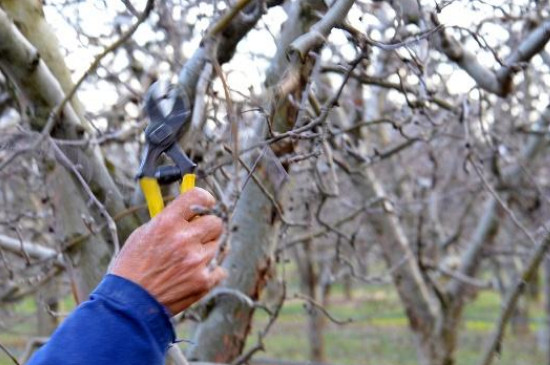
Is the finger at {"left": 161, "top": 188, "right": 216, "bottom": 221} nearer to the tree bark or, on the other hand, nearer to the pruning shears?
the pruning shears

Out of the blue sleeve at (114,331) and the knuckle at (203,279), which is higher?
the knuckle at (203,279)

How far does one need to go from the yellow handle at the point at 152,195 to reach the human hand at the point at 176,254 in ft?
0.51

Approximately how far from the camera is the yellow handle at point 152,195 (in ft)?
6.10

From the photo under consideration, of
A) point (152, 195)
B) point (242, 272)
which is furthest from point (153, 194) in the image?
point (242, 272)

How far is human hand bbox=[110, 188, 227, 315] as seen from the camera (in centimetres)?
165

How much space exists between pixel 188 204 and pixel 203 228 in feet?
0.19

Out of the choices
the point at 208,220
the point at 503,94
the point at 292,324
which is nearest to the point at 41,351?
the point at 208,220

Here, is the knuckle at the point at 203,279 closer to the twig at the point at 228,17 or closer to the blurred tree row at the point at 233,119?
the blurred tree row at the point at 233,119

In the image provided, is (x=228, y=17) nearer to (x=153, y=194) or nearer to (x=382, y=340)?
(x=153, y=194)

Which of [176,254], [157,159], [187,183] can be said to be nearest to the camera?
[176,254]

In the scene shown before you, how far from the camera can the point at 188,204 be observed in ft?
5.50

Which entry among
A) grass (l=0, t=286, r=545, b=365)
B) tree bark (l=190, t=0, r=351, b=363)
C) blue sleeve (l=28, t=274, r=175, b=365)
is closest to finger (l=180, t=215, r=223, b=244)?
blue sleeve (l=28, t=274, r=175, b=365)

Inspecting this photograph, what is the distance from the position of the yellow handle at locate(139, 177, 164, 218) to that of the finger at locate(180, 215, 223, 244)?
0.56ft

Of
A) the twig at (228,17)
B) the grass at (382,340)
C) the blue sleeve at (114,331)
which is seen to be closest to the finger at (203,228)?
the blue sleeve at (114,331)
